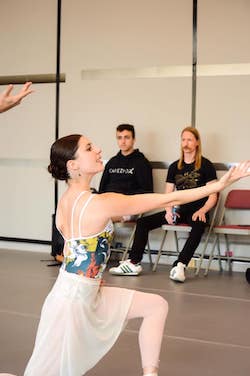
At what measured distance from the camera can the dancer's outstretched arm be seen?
212 centimetres

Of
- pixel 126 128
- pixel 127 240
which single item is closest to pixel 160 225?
pixel 127 240

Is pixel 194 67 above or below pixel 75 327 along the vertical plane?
above

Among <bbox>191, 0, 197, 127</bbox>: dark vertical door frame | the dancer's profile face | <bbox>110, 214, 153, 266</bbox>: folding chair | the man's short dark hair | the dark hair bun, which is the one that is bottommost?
<bbox>110, 214, 153, 266</bbox>: folding chair

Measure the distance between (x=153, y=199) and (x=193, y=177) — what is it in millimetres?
3412

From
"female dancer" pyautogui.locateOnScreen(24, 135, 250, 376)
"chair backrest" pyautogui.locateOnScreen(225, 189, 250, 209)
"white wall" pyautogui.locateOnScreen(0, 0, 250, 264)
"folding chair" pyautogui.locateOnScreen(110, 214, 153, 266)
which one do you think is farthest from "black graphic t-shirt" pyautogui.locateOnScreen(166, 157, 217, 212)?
"female dancer" pyautogui.locateOnScreen(24, 135, 250, 376)

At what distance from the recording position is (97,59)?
6.59 meters

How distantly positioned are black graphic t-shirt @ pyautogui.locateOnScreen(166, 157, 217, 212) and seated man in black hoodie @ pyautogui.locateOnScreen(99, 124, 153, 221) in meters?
0.42

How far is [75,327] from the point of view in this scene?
2.08 metres

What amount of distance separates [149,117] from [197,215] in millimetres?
1561

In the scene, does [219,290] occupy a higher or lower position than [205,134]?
lower

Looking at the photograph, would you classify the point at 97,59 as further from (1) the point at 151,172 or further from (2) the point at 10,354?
(2) the point at 10,354

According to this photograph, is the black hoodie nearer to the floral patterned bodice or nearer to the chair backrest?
the chair backrest

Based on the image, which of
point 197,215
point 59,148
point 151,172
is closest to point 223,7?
point 151,172

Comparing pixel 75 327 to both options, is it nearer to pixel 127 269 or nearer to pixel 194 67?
pixel 127 269
